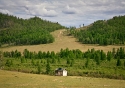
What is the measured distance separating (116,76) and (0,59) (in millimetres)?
47026

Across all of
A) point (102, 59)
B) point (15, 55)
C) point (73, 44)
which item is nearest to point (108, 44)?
point (73, 44)

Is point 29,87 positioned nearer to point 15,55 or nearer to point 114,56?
point 114,56

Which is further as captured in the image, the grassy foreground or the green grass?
the green grass

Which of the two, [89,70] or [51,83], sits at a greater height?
[51,83]

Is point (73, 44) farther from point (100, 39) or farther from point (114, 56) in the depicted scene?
point (114, 56)

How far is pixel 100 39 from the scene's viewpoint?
613 feet

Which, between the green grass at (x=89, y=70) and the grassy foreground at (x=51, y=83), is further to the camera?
the green grass at (x=89, y=70)

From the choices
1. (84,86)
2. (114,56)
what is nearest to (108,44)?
(114,56)

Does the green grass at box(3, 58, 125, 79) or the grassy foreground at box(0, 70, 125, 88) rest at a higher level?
the grassy foreground at box(0, 70, 125, 88)

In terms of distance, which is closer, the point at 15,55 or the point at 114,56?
the point at 114,56

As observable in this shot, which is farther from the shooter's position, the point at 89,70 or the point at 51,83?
the point at 89,70

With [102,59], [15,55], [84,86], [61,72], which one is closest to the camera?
A: [84,86]

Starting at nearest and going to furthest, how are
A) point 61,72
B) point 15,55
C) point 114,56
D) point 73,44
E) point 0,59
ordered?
1. point 61,72
2. point 0,59
3. point 114,56
4. point 15,55
5. point 73,44

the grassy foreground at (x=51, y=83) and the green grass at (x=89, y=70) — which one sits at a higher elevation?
the grassy foreground at (x=51, y=83)
